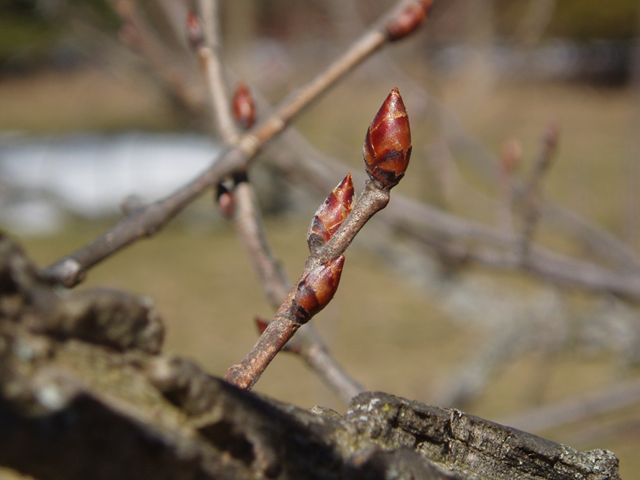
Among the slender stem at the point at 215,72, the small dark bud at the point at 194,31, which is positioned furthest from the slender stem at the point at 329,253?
the small dark bud at the point at 194,31

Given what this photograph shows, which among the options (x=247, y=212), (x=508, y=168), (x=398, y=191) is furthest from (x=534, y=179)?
(x=398, y=191)

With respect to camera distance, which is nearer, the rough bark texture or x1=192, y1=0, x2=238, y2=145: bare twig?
the rough bark texture

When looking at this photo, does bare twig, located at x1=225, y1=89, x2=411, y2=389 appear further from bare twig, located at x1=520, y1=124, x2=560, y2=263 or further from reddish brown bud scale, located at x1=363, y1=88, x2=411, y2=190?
bare twig, located at x1=520, y1=124, x2=560, y2=263

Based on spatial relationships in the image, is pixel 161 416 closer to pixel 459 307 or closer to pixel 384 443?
pixel 384 443

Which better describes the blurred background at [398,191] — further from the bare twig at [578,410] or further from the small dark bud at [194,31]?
the small dark bud at [194,31]

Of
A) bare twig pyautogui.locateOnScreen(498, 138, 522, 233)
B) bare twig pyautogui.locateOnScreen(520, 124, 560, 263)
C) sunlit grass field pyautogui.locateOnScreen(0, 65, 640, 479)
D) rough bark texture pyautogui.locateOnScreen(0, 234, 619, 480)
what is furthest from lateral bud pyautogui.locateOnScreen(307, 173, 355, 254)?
bare twig pyautogui.locateOnScreen(498, 138, 522, 233)

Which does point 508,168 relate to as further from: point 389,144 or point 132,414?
point 132,414
